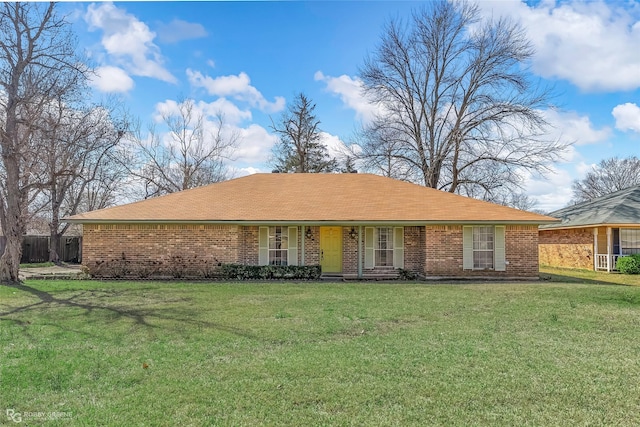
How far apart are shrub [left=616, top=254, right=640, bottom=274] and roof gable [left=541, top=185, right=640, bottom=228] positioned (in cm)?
160

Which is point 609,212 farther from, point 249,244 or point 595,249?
point 249,244

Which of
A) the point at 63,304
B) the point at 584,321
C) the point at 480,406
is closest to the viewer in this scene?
the point at 480,406

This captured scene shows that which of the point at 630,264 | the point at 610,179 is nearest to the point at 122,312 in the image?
the point at 630,264

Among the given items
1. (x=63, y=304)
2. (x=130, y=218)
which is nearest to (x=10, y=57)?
(x=130, y=218)

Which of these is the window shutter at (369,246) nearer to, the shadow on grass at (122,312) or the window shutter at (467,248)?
the window shutter at (467,248)

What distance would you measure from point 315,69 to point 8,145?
1252 cm

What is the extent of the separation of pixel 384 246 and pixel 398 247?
22.8 inches

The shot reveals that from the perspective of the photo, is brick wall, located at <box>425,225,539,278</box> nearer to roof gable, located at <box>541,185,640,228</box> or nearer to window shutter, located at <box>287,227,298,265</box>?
window shutter, located at <box>287,227,298,265</box>

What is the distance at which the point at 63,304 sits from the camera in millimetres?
9906

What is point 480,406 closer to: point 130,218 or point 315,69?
point 130,218

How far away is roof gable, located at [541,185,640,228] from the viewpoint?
19.4 metres

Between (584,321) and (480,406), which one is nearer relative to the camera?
(480,406)

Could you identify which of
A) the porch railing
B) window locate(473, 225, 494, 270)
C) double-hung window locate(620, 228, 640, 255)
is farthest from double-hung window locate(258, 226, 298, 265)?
double-hung window locate(620, 228, 640, 255)

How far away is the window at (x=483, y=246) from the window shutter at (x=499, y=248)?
0.15 m
